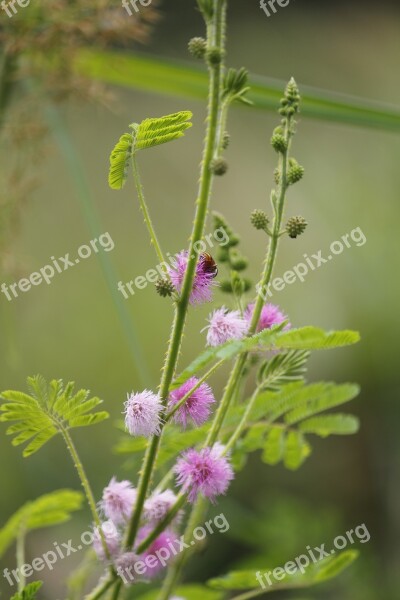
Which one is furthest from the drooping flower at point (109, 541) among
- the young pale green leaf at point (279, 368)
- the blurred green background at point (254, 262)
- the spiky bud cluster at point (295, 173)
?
the blurred green background at point (254, 262)

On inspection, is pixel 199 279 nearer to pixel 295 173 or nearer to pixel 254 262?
pixel 295 173

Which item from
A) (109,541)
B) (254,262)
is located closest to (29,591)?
(109,541)

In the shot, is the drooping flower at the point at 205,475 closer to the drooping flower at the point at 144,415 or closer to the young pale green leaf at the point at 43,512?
the drooping flower at the point at 144,415

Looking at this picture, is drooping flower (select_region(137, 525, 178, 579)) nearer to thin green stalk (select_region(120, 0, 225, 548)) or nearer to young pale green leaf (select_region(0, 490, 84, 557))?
thin green stalk (select_region(120, 0, 225, 548))

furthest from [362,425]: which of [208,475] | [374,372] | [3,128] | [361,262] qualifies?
[208,475]

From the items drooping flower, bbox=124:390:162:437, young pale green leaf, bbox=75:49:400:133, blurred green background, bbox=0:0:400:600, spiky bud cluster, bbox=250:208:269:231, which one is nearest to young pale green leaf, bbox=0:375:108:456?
drooping flower, bbox=124:390:162:437
